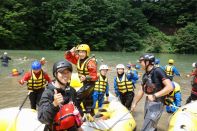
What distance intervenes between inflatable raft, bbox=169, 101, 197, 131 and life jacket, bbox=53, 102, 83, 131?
2310mm

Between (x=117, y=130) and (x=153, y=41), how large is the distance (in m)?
29.5

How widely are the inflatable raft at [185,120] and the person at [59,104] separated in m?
2.28

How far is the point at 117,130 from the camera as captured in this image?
5270mm

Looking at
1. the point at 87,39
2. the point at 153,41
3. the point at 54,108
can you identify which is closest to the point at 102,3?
the point at 87,39

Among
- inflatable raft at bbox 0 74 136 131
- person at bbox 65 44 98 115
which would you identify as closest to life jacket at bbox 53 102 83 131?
inflatable raft at bbox 0 74 136 131

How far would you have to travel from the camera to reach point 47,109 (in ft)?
9.35

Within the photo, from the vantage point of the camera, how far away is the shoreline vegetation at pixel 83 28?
102 ft

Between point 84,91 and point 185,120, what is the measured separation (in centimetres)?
165

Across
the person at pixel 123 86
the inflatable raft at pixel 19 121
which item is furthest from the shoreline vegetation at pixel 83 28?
the inflatable raft at pixel 19 121

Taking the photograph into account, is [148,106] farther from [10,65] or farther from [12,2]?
[12,2]

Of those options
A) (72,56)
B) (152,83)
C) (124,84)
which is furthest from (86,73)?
(124,84)

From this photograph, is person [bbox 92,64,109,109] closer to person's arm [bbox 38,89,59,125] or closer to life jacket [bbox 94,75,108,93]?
life jacket [bbox 94,75,108,93]

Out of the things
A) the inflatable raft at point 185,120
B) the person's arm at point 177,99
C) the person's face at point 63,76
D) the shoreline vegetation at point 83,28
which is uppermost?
the shoreline vegetation at point 83,28

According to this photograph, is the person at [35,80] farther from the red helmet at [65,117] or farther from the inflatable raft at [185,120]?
the red helmet at [65,117]
